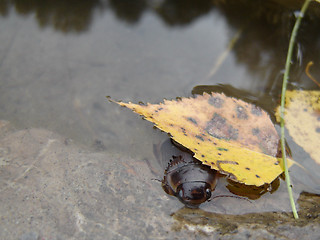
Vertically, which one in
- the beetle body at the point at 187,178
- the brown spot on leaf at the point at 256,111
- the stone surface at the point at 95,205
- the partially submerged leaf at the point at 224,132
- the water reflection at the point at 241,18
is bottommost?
the stone surface at the point at 95,205

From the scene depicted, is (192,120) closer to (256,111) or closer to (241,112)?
(241,112)

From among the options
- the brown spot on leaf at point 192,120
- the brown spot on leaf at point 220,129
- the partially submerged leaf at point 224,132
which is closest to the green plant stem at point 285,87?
the partially submerged leaf at point 224,132

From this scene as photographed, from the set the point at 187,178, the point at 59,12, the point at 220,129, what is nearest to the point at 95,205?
the point at 187,178

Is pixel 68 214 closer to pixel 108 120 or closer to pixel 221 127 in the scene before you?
pixel 108 120

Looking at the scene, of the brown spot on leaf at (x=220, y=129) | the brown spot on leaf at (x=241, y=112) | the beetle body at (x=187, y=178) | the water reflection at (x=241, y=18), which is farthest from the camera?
the water reflection at (x=241, y=18)

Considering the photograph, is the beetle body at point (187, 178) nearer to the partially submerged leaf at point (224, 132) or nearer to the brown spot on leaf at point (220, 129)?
the partially submerged leaf at point (224, 132)
